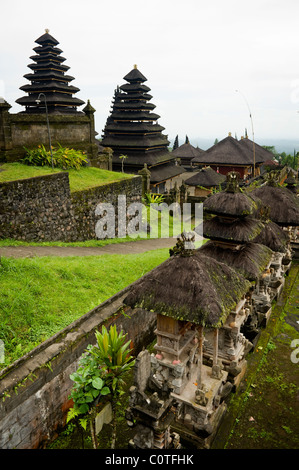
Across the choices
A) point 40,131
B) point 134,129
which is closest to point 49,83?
point 40,131

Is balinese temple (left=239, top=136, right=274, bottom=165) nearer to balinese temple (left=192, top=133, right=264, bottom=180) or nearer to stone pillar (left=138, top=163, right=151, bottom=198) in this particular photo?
balinese temple (left=192, top=133, right=264, bottom=180)

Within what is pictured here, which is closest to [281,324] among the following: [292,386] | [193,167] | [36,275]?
[292,386]

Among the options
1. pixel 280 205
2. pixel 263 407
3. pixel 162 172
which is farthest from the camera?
pixel 162 172

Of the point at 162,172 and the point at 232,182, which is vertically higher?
the point at 162,172

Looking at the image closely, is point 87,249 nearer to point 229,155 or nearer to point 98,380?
point 98,380

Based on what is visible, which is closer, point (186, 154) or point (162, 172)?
point (162, 172)

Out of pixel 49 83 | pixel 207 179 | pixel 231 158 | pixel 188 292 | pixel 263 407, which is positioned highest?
pixel 49 83

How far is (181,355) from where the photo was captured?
626cm

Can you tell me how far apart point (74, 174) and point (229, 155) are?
54.2ft

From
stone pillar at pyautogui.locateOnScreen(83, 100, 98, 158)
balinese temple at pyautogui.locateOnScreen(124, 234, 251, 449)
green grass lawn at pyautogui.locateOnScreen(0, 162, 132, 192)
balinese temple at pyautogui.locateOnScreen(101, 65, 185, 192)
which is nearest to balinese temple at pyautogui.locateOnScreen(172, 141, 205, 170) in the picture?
balinese temple at pyautogui.locateOnScreen(101, 65, 185, 192)

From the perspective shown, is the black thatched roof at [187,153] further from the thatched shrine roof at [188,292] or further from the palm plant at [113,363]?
the palm plant at [113,363]

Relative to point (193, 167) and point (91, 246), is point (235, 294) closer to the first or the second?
point (91, 246)

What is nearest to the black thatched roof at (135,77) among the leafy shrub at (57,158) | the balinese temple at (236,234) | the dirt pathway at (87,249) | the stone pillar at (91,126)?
the stone pillar at (91,126)
